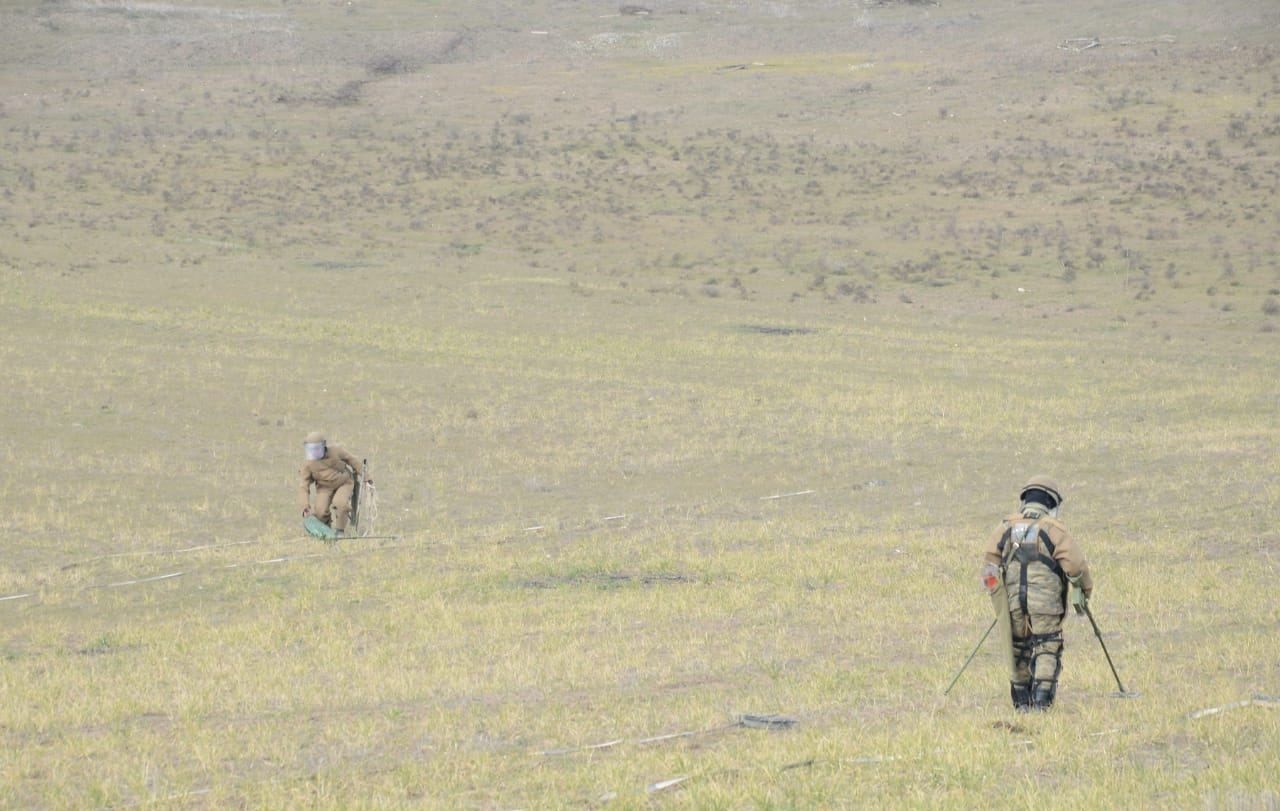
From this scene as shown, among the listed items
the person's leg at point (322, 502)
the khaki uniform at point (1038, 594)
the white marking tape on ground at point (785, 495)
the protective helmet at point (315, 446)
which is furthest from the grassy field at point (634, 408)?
the protective helmet at point (315, 446)

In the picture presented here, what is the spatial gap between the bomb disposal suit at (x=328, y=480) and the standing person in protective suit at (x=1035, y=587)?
10465 mm

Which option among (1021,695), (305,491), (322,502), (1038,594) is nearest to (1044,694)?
(1021,695)

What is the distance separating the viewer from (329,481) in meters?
19.5

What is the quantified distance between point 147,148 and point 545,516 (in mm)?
46972

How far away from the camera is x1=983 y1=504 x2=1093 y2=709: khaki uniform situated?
32.0ft

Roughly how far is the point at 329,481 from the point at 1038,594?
37.2 ft

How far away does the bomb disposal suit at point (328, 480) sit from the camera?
1898 cm

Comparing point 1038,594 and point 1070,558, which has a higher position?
point 1070,558

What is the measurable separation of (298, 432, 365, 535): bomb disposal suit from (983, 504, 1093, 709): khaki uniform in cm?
1053

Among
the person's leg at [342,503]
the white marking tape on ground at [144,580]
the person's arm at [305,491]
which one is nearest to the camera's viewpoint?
the white marking tape on ground at [144,580]

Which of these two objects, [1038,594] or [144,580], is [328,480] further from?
[1038,594]

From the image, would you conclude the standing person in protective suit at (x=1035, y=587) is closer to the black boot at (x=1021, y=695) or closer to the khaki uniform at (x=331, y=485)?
the black boot at (x=1021, y=695)

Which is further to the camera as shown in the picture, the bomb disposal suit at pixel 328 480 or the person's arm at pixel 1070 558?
the bomb disposal suit at pixel 328 480

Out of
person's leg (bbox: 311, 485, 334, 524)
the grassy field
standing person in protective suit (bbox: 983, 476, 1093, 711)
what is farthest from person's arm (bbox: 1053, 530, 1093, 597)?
person's leg (bbox: 311, 485, 334, 524)
